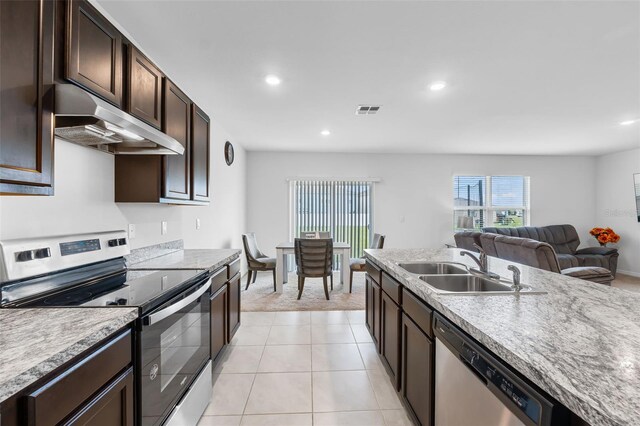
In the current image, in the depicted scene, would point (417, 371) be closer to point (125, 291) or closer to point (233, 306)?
point (125, 291)

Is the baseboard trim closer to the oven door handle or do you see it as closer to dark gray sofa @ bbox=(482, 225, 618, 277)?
dark gray sofa @ bbox=(482, 225, 618, 277)

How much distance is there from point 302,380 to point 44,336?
1743 mm

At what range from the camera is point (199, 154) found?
265cm

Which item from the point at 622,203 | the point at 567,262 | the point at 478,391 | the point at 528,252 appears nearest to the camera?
the point at 478,391

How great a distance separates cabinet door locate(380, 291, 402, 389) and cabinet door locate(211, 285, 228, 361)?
1248 mm

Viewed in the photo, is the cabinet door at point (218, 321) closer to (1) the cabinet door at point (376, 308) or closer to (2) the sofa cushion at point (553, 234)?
(1) the cabinet door at point (376, 308)

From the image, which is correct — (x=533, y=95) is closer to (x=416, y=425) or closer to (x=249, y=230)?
(x=416, y=425)

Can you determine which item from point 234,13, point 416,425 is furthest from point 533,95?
point 416,425

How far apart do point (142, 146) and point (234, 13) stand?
1.00m

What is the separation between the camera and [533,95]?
3098 millimetres

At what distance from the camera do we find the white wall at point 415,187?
6082 millimetres

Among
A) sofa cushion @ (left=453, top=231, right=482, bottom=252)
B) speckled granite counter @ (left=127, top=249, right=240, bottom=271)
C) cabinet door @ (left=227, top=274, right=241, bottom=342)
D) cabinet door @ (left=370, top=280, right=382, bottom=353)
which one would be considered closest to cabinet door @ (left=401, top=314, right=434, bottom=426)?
cabinet door @ (left=370, top=280, right=382, bottom=353)

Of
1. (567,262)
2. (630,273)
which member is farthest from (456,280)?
(630,273)

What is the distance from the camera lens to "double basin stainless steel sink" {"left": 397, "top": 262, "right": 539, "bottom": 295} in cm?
158
